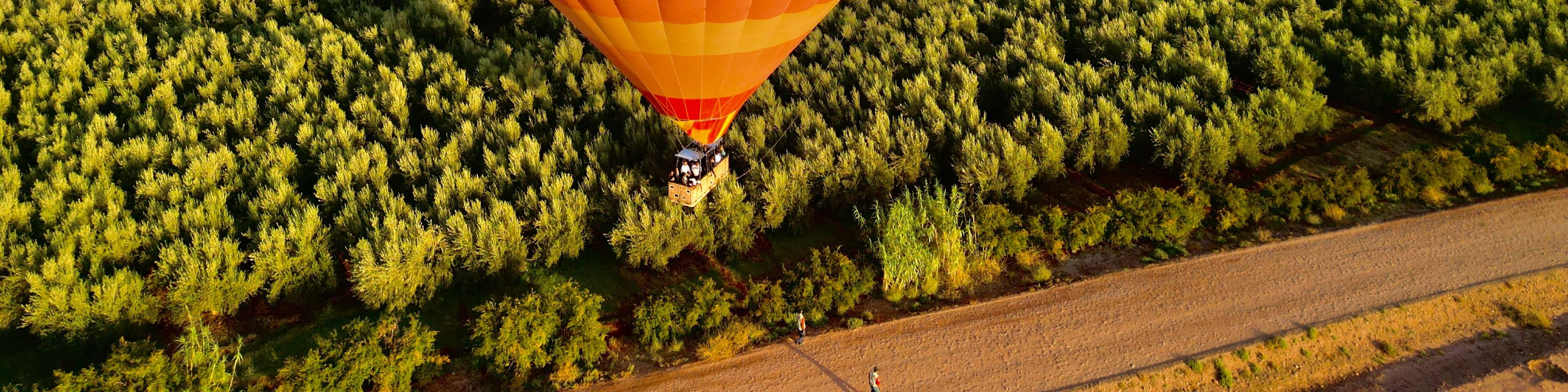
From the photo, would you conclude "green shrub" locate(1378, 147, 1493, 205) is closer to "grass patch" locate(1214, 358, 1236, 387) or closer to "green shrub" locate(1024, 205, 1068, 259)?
"green shrub" locate(1024, 205, 1068, 259)

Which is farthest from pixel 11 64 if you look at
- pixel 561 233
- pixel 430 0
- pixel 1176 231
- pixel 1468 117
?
pixel 1468 117

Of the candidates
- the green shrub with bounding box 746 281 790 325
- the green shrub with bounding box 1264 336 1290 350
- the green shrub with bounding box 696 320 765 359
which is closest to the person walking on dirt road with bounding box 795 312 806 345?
the green shrub with bounding box 746 281 790 325

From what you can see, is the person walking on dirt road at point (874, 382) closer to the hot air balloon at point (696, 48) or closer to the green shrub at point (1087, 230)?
the hot air balloon at point (696, 48)

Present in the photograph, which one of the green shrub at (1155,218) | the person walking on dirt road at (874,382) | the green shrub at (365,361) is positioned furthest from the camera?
the green shrub at (1155,218)

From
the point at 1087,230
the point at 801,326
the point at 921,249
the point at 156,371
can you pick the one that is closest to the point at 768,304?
the point at 801,326

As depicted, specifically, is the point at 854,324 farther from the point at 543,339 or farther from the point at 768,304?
the point at 543,339

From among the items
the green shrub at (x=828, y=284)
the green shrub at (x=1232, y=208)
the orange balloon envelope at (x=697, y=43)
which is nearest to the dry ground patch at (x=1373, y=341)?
the green shrub at (x=1232, y=208)
